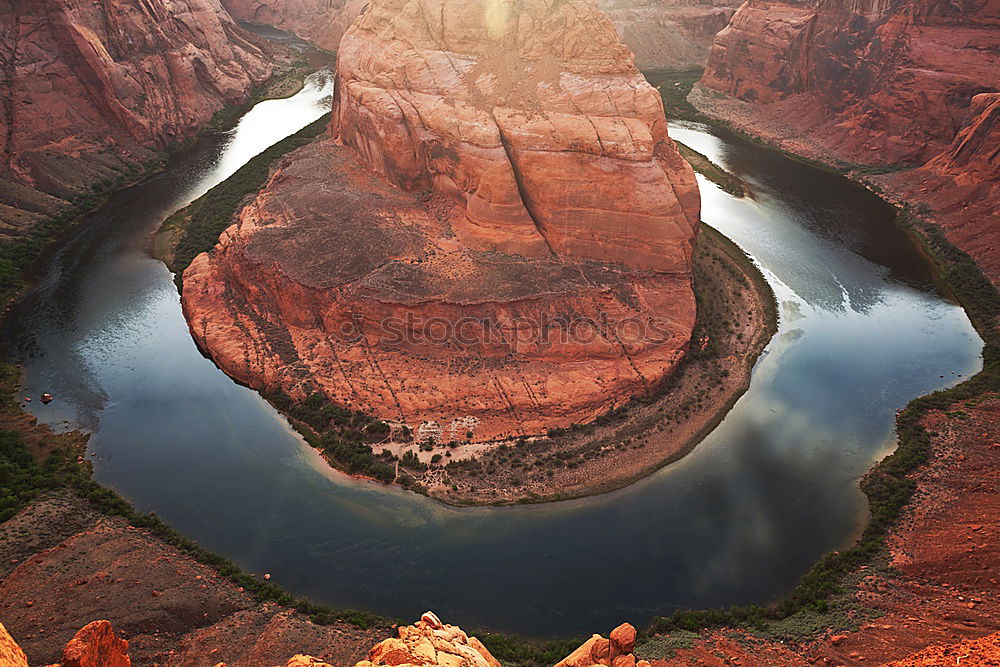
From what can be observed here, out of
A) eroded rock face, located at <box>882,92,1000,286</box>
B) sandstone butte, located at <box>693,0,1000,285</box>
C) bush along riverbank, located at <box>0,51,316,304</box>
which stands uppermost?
sandstone butte, located at <box>693,0,1000,285</box>

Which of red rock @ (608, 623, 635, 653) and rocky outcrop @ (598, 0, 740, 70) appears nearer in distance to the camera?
red rock @ (608, 623, 635, 653)

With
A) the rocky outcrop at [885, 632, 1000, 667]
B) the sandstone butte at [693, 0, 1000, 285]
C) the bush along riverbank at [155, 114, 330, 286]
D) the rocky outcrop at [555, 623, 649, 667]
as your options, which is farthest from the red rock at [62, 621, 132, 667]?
the sandstone butte at [693, 0, 1000, 285]

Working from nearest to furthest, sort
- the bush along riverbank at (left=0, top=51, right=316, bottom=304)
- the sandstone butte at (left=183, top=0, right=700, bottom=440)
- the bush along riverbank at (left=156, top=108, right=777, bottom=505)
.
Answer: the bush along riverbank at (left=156, top=108, right=777, bottom=505), the sandstone butte at (left=183, top=0, right=700, bottom=440), the bush along riverbank at (left=0, top=51, right=316, bottom=304)

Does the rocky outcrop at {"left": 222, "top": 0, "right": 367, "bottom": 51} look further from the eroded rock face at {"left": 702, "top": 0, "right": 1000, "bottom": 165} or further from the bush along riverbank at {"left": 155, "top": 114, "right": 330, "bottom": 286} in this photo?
the eroded rock face at {"left": 702, "top": 0, "right": 1000, "bottom": 165}

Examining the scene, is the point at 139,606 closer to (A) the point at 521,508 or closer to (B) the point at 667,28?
(A) the point at 521,508

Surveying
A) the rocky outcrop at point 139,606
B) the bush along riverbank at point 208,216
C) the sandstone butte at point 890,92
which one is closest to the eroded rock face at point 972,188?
the sandstone butte at point 890,92

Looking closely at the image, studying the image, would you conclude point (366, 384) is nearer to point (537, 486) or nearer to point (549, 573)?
point (537, 486)

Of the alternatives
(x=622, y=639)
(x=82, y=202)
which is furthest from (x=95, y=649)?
(x=82, y=202)

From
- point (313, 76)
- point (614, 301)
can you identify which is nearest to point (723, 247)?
point (614, 301)
